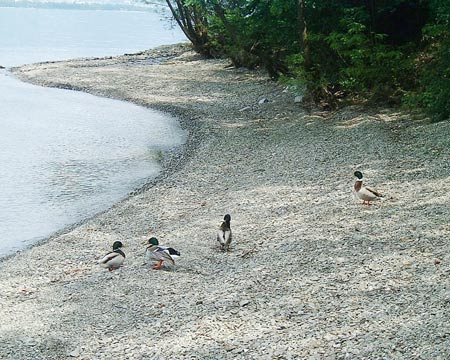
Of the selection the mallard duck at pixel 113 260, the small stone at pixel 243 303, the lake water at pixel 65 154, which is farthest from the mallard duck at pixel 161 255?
the lake water at pixel 65 154

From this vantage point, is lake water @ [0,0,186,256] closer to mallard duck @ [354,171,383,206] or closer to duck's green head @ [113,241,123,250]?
duck's green head @ [113,241,123,250]

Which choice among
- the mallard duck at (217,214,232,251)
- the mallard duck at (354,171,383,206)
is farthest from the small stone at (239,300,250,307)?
the mallard duck at (354,171,383,206)

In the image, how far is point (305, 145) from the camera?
57.3 ft

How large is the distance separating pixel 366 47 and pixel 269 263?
34.6ft

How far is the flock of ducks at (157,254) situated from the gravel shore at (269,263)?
7.8 inches

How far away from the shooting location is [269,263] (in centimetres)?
1004

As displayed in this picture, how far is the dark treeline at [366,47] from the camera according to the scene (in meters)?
16.8

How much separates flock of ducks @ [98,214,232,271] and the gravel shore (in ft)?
0.65

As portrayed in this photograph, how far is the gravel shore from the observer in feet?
25.3

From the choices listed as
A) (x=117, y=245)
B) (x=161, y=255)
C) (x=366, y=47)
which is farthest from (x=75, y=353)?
(x=366, y=47)

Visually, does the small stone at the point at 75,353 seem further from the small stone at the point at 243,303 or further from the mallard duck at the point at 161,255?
the mallard duck at the point at 161,255

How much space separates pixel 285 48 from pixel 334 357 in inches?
777

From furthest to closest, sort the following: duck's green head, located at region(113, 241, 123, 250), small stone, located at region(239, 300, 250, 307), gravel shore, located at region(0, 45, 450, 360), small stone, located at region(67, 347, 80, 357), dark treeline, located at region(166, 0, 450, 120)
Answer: dark treeline, located at region(166, 0, 450, 120) → duck's green head, located at region(113, 241, 123, 250) → small stone, located at region(239, 300, 250, 307) → small stone, located at region(67, 347, 80, 357) → gravel shore, located at region(0, 45, 450, 360)

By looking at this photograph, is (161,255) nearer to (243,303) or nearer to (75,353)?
(243,303)
